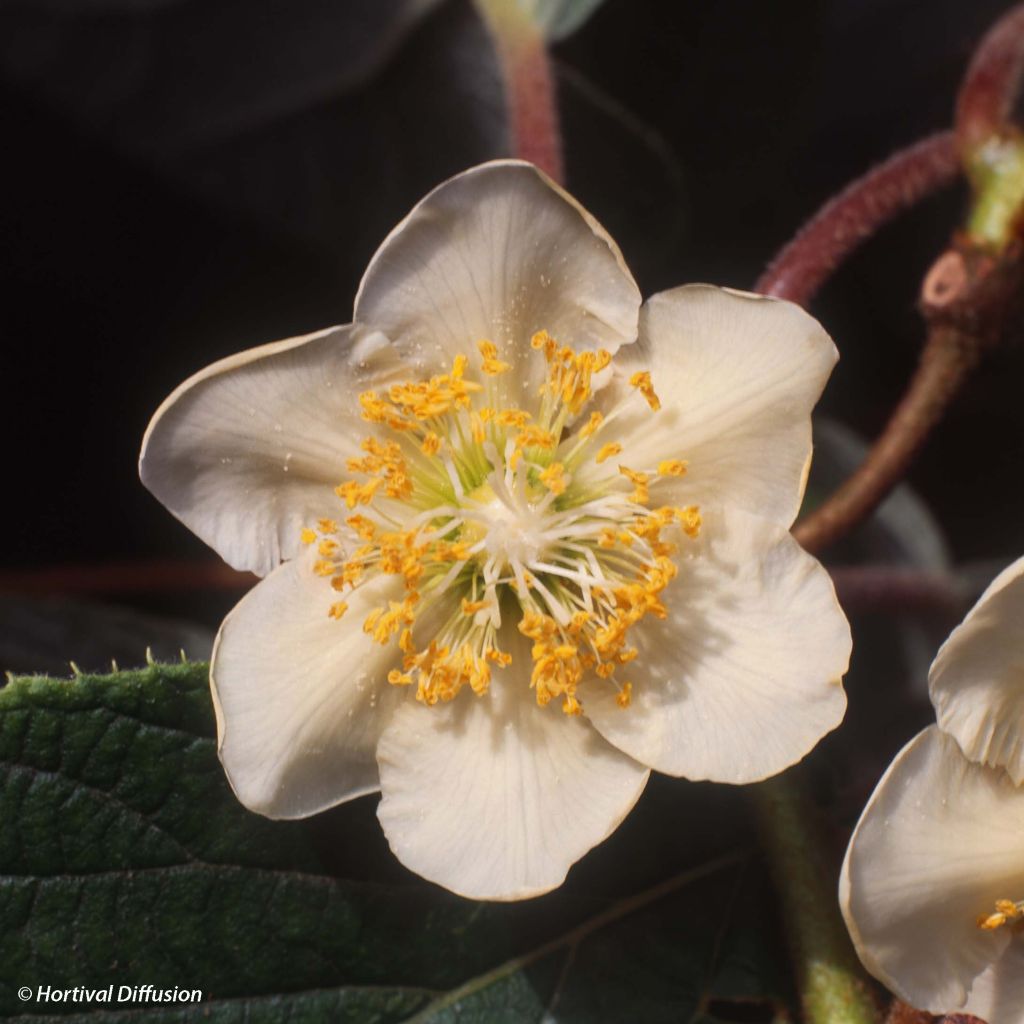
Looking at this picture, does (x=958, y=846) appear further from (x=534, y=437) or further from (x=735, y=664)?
(x=534, y=437)

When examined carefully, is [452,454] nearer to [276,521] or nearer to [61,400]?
[276,521]

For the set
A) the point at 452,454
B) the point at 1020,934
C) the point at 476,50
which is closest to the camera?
the point at 1020,934

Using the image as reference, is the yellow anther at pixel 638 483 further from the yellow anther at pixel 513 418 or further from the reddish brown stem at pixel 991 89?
the reddish brown stem at pixel 991 89

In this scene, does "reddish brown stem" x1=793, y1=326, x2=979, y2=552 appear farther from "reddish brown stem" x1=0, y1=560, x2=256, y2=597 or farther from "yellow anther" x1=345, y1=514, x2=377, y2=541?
"reddish brown stem" x1=0, y1=560, x2=256, y2=597

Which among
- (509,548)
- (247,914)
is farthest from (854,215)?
(247,914)

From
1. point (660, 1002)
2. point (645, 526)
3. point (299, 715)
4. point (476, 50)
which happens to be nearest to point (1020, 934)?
point (660, 1002)

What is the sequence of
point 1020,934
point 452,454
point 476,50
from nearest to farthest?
point 1020,934
point 452,454
point 476,50
